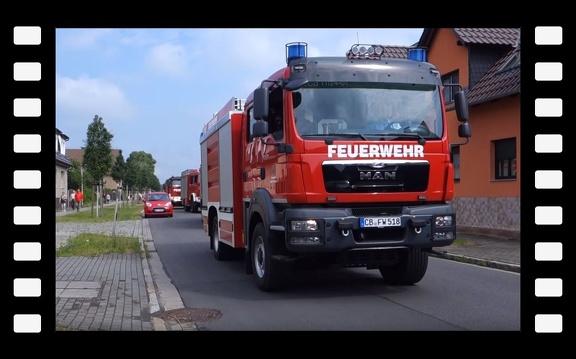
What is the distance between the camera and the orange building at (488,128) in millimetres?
16781

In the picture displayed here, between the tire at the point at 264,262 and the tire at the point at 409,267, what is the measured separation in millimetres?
1768

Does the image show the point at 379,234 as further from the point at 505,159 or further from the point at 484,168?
the point at 484,168

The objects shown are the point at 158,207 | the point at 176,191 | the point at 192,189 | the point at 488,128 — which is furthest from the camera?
the point at 176,191

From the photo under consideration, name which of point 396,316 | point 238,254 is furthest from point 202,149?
point 396,316

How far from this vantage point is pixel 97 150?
3269 centimetres

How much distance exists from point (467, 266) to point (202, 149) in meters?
6.62

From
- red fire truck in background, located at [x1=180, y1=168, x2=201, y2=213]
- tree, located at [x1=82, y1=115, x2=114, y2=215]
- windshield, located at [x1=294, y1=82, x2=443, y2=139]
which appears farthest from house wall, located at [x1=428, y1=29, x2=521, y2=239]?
red fire truck in background, located at [x1=180, y1=168, x2=201, y2=213]

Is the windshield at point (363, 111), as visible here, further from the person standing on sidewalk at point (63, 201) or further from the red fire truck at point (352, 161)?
the person standing on sidewalk at point (63, 201)

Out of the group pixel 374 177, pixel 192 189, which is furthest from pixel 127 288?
pixel 192 189

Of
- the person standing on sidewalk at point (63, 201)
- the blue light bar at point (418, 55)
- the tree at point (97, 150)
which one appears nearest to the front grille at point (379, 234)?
the blue light bar at point (418, 55)

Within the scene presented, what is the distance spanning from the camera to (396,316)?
24.7ft

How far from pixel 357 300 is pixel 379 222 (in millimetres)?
1219

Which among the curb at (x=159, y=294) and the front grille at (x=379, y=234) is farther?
the front grille at (x=379, y=234)
